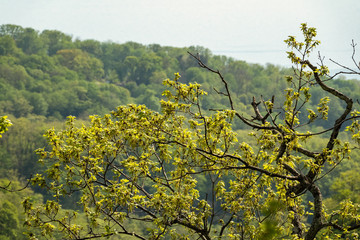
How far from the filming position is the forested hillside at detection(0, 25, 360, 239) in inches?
3242

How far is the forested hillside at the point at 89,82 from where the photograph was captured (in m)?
82.3

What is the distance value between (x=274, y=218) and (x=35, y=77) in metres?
118

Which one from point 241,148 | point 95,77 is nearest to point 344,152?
point 241,148

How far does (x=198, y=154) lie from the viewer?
25.6 feet

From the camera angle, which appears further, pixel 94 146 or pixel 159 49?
pixel 159 49

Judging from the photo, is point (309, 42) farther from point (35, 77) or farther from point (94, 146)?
point (35, 77)

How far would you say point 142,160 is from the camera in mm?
7871

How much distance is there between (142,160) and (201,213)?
1.24 m

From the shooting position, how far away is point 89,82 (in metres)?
114

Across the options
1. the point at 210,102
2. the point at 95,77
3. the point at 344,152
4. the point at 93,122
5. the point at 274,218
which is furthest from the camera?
the point at 95,77

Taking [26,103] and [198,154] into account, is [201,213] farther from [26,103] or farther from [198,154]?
[26,103]

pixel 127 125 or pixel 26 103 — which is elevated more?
pixel 127 125

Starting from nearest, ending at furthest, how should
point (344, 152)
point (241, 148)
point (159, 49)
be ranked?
point (344, 152) < point (241, 148) < point (159, 49)

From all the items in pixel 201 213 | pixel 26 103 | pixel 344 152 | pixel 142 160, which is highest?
pixel 344 152
